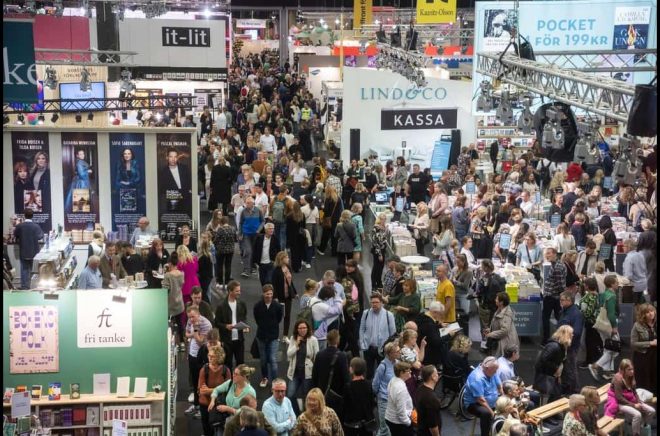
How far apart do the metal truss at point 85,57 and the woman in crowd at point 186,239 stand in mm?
8671

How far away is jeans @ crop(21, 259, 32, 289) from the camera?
1267 cm

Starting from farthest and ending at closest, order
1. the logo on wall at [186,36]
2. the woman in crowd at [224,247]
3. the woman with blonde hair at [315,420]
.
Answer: the logo on wall at [186,36] < the woman in crowd at [224,247] < the woman with blonde hair at [315,420]

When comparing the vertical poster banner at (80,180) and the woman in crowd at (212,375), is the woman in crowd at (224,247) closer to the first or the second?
the vertical poster banner at (80,180)

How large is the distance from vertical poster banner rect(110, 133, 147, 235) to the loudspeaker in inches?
296

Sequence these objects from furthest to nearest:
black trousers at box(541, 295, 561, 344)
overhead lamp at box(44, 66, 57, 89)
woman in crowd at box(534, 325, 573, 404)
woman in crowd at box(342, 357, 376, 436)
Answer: overhead lamp at box(44, 66, 57, 89) → black trousers at box(541, 295, 561, 344) → woman in crowd at box(534, 325, 573, 404) → woman in crowd at box(342, 357, 376, 436)

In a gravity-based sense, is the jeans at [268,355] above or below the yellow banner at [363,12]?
below

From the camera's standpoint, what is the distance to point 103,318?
807cm

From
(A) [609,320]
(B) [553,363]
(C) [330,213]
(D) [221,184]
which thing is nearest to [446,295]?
(A) [609,320]

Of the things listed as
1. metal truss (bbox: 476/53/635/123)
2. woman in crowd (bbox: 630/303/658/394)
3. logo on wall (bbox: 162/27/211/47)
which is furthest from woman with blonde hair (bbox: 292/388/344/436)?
logo on wall (bbox: 162/27/211/47)

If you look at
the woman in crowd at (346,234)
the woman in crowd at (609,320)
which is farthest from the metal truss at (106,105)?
the woman in crowd at (609,320)

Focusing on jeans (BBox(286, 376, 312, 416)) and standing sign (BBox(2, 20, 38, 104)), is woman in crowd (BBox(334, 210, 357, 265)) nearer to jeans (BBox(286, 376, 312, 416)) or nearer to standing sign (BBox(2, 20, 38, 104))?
jeans (BBox(286, 376, 312, 416))

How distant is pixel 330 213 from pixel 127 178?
122 inches

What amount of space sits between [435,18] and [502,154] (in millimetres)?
3180

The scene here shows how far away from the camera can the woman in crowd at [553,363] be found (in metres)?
8.61
